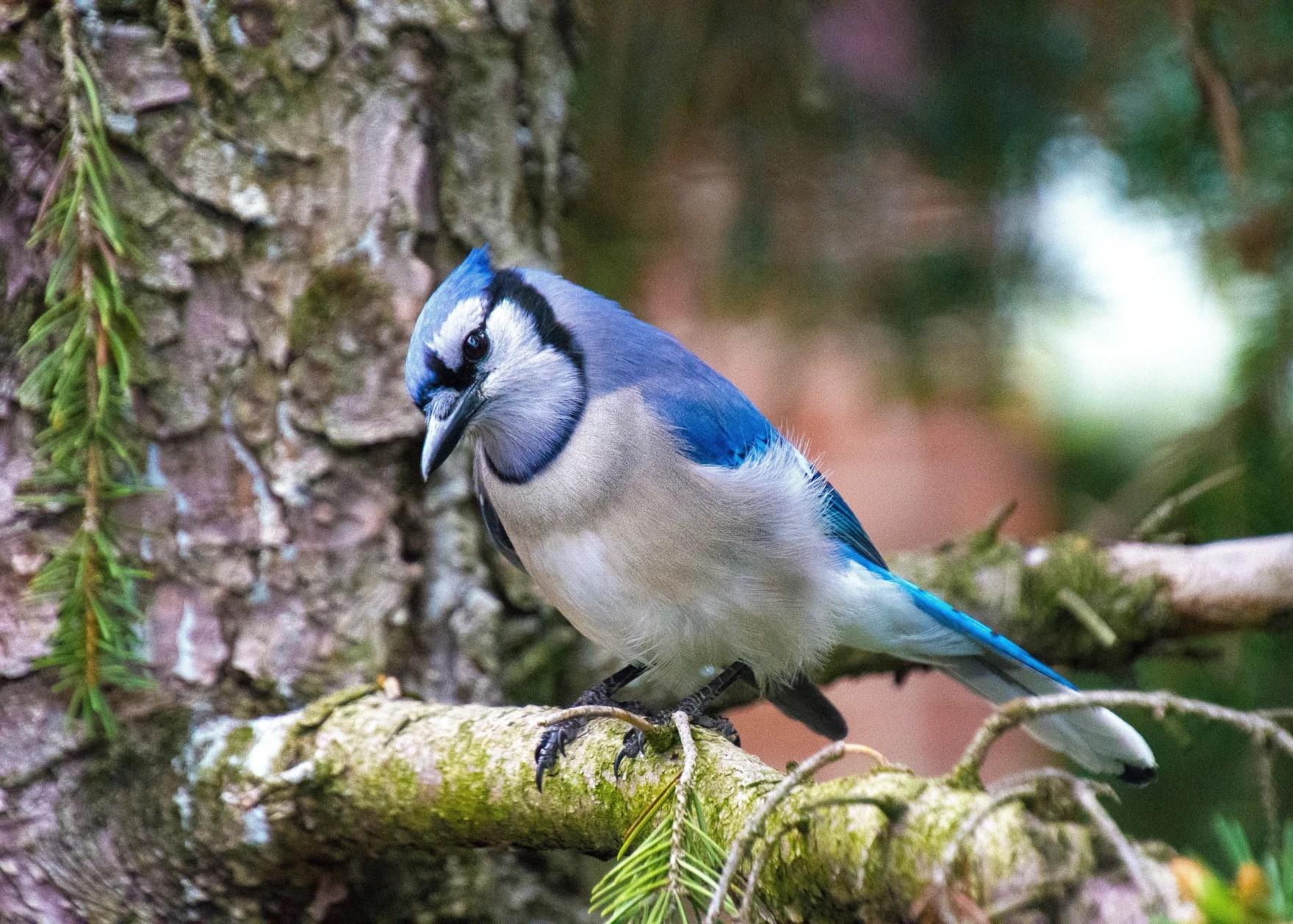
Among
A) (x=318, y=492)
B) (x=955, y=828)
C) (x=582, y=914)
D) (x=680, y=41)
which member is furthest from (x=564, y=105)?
(x=955, y=828)

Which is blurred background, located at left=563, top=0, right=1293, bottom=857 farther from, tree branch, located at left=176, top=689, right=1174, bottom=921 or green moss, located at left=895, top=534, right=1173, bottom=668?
tree branch, located at left=176, top=689, right=1174, bottom=921

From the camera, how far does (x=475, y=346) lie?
190 centimetres

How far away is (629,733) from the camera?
4.83ft

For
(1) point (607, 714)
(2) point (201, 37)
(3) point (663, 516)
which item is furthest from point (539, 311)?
(1) point (607, 714)

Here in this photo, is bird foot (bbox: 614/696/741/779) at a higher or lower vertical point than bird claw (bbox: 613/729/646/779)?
lower

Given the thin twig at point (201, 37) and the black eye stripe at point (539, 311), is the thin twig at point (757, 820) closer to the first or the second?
the black eye stripe at point (539, 311)

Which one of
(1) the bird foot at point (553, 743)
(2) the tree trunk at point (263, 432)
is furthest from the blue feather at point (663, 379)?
(1) the bird foot at point (553, 743)

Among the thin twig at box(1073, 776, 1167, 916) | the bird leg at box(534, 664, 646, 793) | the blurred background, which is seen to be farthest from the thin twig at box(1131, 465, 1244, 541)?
the thin twig at box(1073, 776, 1167, 916)

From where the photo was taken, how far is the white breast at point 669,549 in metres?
1.75

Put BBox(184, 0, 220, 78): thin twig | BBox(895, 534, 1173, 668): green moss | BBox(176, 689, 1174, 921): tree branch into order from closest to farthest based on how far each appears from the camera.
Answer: BBox(176, 689, 1174, 921): tree branch, BBox(184, 0, 220, 78): thin twig, BBox(895, 534, 1173, 668): green moss

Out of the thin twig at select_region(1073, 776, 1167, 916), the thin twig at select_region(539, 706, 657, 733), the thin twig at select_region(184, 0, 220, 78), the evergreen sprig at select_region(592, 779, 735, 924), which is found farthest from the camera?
the thin twig at select_region(184, 0, 220, 78)

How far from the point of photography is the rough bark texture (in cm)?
167

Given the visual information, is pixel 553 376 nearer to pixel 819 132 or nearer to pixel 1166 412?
pixel 819 132

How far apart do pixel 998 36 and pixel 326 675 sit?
2004 millimetres
